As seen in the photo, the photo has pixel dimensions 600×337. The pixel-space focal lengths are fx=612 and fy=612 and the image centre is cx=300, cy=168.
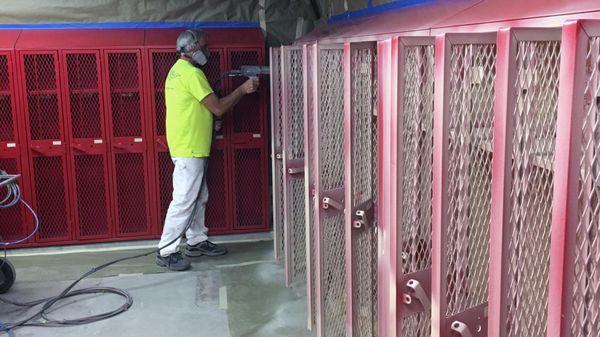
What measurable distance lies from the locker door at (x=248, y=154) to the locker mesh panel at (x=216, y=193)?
8 cm

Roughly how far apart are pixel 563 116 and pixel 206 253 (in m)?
3.99

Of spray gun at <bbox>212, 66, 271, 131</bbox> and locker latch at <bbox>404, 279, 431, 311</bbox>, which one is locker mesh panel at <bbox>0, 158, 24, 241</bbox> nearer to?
spray gun at <bbox>212, 66, 271, 131</bbox>

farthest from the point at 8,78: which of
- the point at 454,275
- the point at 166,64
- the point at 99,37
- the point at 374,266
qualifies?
the point at 454,275

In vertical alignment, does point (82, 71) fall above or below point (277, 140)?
above

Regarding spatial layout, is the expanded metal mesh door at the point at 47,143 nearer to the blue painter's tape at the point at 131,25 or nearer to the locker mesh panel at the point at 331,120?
the blue painter's tape at the point at 131,25

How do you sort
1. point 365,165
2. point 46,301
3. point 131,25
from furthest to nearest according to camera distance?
point 131,25 < point 46,301 < point 365,165

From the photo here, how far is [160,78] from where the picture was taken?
4.79 meters

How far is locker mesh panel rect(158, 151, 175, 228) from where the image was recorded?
4.93 metres

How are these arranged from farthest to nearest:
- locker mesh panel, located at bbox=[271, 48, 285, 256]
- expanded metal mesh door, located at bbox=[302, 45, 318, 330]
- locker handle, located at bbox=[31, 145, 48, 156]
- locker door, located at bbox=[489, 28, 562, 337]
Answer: locker handle, located at bbox=[31, 145, 48, 156]
locker mesh panel, located at bbox=[271, 48, 285, 256]
expanded metal mesh door, located at bbox=[302, 45, 318, 330]
locker door, located at bbox=[489, 28, 562, 337]

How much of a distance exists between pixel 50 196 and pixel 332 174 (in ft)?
9.60

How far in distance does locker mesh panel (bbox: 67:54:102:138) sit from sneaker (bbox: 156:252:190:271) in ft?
3.63

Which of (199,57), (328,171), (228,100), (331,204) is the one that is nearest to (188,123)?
(228,100)

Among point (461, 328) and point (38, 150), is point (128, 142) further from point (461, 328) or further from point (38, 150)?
point (461, 328)

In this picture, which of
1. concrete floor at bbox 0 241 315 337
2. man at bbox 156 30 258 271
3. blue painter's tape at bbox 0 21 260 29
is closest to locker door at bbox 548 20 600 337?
concrete floor at bbox 0 241 315 337
